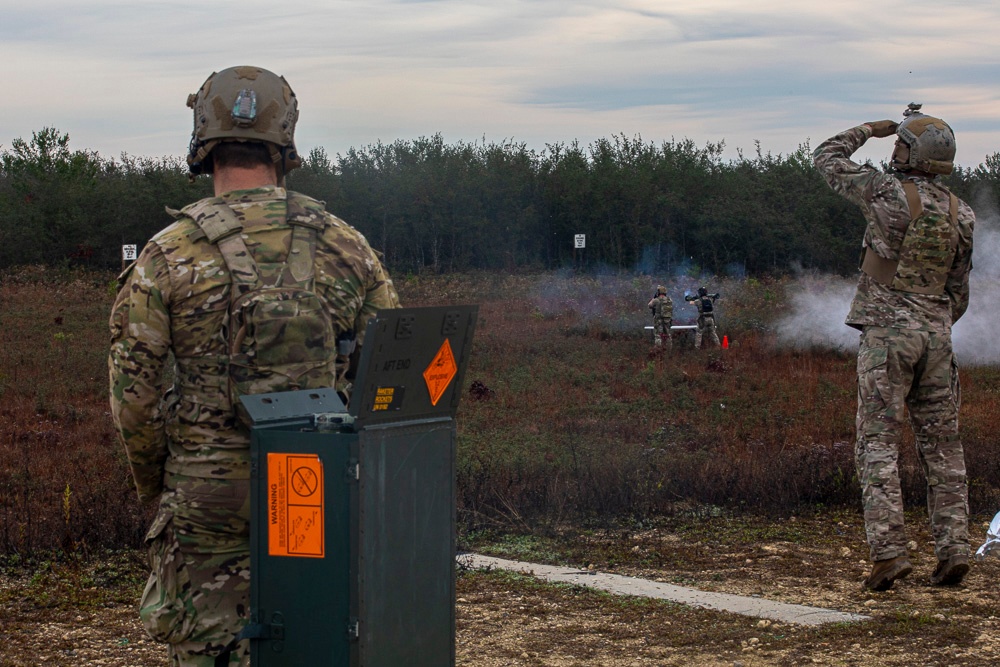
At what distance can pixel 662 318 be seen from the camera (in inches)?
917

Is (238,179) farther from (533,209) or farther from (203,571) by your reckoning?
(533,209)

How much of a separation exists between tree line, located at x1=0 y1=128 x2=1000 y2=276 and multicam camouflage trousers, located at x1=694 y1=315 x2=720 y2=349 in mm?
17489

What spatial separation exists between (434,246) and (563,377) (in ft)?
103

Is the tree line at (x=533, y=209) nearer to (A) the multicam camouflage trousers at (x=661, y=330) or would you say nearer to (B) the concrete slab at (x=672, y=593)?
(A) the multicam camouflage trousers at (x=661, y=330)

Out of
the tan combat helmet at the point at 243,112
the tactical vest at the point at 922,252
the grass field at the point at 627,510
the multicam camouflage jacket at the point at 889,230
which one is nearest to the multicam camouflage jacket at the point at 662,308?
the grass field at the point at 627,510

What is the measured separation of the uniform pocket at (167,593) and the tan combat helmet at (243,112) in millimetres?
1089

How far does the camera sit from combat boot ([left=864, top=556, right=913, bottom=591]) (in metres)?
5.89

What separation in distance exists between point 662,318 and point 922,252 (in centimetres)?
1723

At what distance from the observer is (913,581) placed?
6195 mm

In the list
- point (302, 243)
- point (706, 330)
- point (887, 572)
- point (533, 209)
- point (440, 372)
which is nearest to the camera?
point (440, 372)

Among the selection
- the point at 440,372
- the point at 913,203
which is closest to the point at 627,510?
the point at 913,203

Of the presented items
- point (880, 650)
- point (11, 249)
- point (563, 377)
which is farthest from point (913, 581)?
point (11, 249)

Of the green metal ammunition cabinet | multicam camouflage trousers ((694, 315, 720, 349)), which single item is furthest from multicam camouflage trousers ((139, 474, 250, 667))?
multicam camouflage trousers ((694, 315, 720, 349))

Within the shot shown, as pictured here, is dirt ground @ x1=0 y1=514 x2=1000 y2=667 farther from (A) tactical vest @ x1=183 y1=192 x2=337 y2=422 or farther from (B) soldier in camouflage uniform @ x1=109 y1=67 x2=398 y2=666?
(A) tactical vest @ x1=183 y1=192 x2=337 y2=422
